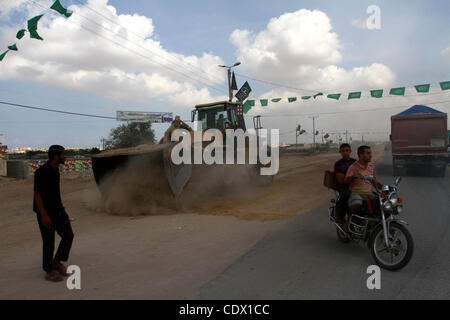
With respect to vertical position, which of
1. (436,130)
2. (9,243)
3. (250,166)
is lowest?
(9,243)

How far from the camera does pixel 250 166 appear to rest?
11609 millimetres

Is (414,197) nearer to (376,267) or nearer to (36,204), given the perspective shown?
(376,267)

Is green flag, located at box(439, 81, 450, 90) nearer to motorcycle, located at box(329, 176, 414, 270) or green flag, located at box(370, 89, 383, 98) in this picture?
green flag, located at box(370, 89, 383, 98)

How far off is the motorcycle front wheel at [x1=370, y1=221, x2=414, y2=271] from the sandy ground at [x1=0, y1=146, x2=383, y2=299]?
179 cm

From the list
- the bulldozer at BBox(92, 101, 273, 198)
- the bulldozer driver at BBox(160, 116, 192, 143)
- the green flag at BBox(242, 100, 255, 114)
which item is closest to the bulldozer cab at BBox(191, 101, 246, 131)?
the bulldozer at BBox(92, 101, 273, 198)

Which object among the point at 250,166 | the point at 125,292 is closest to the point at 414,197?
the point at 250,166

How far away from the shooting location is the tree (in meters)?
38.1

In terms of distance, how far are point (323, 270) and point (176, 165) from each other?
4500mm

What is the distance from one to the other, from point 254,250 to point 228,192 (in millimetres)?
5655

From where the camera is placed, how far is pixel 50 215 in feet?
13.7

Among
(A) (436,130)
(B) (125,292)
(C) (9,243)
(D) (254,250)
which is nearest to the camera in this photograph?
(B) (125,292)

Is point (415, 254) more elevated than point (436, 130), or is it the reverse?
point (436, 130)

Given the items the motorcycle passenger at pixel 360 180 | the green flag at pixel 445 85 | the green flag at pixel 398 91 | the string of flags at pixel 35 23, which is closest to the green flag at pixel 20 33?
the string of flags at pixel 35 23

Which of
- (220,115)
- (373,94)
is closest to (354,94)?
(373,94)
